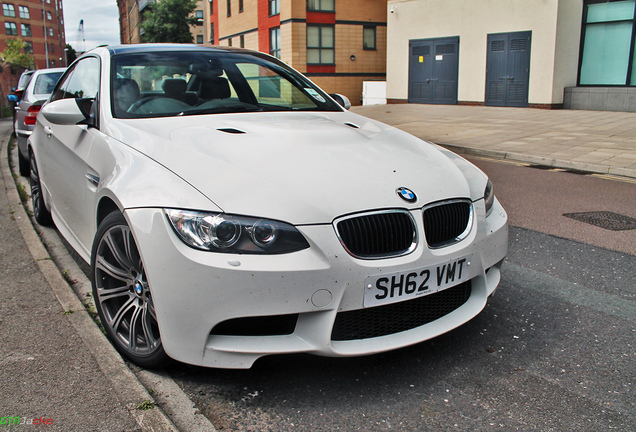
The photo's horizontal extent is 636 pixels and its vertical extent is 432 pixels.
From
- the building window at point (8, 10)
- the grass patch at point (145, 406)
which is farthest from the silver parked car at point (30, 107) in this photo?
the building window at point (8, 10)

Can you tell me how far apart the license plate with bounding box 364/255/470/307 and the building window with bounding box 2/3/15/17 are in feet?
371

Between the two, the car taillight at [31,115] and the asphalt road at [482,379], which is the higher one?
the car taillight at [31,115]

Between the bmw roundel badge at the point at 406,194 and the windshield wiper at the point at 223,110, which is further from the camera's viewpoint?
the windshield wiper at the point at 223,110

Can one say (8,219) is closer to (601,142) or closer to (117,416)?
(117,416)

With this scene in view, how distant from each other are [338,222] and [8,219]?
4.84 meters

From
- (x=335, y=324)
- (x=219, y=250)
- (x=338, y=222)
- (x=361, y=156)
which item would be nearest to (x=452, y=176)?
(x=361, y=156)

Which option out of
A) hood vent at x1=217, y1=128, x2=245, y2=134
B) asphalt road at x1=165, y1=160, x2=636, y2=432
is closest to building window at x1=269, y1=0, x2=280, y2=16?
asphalt road at x1=165, y1=160, x2=636, y2=432

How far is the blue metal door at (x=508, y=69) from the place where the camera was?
22391mm

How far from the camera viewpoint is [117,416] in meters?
2.41

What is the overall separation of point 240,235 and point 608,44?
22030 millimetres

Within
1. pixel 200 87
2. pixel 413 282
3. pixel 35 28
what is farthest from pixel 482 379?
pixel 35 28

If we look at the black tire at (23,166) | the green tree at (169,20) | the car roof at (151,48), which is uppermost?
the green tree at (169,20)

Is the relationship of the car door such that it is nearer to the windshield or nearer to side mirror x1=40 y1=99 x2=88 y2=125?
side mirror x1=40 y1=99 x2=88 y2=125

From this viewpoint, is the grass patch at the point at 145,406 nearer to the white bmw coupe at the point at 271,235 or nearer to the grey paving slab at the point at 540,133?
the white bmw coupe at the point at 271,235
